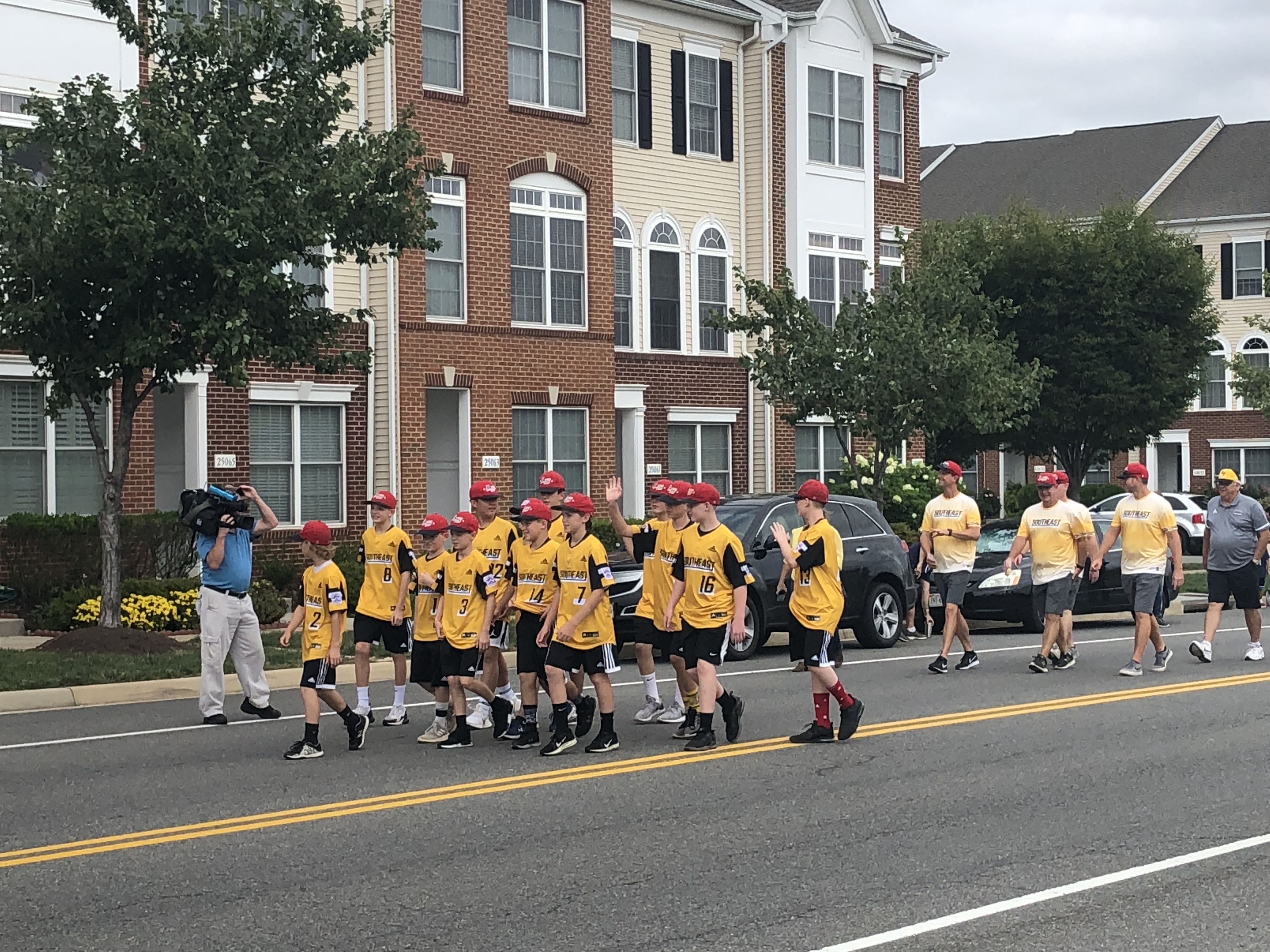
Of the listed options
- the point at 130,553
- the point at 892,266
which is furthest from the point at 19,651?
the point at 892,266

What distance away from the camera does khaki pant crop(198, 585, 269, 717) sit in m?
13.3

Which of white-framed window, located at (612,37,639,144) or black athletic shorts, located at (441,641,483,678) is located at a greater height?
white-framed window, located at (612,37,639,144)

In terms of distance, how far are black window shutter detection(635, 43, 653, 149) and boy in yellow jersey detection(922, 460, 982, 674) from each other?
1470 centimetres

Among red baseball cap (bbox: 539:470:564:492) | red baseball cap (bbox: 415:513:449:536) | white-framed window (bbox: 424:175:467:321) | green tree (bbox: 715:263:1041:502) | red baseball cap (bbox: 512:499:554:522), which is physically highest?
white-framed window (bbox: 424:175:467:321)

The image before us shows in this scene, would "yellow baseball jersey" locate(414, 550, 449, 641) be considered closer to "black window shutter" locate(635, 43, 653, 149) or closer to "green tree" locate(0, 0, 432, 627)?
"green tree" locate(0, 0, 432, 627)

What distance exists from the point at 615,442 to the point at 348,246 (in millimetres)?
12587

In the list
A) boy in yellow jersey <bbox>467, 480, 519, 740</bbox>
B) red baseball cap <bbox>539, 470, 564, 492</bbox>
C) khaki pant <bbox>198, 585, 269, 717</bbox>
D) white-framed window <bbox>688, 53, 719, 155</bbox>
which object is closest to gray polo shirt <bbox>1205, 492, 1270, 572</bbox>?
red baseball cap <bbox>539, 470, 564, 492</bbox>

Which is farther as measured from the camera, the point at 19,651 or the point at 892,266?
the point at 892,266

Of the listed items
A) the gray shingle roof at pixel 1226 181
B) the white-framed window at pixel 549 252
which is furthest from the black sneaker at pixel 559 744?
the gray shingle roof at pixel 1226 181

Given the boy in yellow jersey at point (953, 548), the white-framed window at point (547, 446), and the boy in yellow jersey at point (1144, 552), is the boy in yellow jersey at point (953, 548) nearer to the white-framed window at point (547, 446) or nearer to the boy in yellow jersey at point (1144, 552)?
the boy in yellow jersey at point (1144, 552)

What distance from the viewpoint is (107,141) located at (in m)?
17.2

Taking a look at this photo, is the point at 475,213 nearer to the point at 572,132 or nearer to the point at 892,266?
the point at 572,132

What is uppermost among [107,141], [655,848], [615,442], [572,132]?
[572,132]

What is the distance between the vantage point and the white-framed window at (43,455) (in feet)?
72.3
